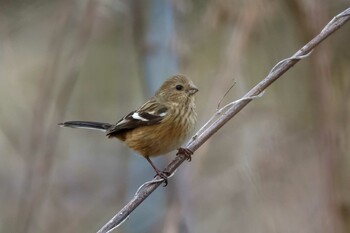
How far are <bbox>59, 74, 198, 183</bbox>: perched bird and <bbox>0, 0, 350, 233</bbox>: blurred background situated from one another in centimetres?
34

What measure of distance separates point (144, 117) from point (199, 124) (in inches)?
35.8

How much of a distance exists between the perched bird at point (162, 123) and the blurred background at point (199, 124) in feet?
1.11

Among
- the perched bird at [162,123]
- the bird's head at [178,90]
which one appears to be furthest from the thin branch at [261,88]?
the bird's head at [178,90]

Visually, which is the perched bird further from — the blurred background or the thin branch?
the thin branch

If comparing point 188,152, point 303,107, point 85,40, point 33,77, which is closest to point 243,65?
point 303,107

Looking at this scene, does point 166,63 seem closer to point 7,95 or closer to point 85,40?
point 85,40

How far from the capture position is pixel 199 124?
15.8 ft

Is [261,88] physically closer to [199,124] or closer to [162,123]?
[162,123]

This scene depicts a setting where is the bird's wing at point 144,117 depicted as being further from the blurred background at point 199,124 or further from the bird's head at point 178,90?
the blurred background at point 199,124

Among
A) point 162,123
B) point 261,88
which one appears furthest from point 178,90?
point 261,88

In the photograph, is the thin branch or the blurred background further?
the blurred background

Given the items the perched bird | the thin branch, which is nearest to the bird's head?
the perched bird

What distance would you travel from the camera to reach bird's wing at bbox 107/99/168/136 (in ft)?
13.0

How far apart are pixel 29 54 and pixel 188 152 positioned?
404 cm
